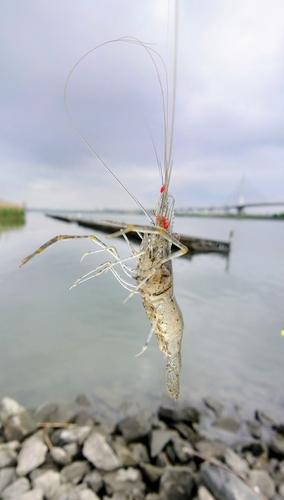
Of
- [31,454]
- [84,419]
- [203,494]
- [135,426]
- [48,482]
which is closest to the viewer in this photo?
[203,494]

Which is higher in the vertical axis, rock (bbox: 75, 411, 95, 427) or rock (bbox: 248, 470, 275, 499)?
rock (bbox: 248, 470, 275, 499)

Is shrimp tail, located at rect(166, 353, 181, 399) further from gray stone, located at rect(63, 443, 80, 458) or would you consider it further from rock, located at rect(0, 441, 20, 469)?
rock, located at rect(0, 441, 20, 469)

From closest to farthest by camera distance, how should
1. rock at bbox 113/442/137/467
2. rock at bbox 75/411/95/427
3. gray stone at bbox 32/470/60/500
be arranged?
gray stone at bbox 32/470/60/500
rock at bbox 113/442/137/467
rock at bbox 75/411/95/427

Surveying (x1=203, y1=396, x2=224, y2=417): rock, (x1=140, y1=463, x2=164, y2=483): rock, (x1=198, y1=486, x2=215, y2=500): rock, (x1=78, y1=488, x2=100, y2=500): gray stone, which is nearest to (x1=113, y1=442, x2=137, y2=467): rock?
(x1=140, y1=463, x2=164, y2=483): rock

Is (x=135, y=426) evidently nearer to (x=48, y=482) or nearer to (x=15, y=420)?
(x=48, y=482)

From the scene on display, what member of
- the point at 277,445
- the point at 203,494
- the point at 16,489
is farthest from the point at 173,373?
the point at 277,445

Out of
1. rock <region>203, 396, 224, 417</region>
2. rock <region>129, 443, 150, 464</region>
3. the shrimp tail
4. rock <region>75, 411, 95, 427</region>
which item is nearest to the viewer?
the shrimp tail

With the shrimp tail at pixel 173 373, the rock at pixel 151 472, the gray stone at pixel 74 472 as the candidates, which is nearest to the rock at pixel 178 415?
the rock at pixel 151 472
